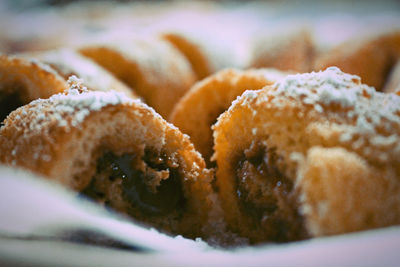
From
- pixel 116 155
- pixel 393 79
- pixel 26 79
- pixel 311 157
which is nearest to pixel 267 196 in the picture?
pixel 311 157

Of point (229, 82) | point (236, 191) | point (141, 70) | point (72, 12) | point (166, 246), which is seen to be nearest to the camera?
point (166, 246)

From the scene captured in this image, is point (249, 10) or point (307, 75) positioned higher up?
point (249, 10)

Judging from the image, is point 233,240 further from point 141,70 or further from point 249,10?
point 249,10

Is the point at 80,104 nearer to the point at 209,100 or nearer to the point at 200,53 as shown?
the point at 209,100

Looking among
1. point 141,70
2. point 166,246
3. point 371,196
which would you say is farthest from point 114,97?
point 141,70

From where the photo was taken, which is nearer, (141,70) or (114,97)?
(114,97)

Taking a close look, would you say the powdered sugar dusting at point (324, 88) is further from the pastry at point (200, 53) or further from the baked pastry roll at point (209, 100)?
the pastry at point (200, 53)

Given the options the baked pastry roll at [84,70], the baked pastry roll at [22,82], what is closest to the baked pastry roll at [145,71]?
the baked pastry roll at [84,70]
